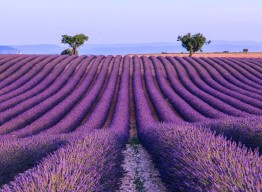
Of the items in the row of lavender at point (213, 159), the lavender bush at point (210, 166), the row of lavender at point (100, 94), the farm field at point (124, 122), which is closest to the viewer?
the lavender bush at point (210, 166)

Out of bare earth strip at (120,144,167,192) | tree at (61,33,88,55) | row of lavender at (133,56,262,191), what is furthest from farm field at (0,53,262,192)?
tree at (61,33,88,55)

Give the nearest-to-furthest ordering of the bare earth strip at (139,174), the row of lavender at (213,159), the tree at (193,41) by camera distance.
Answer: the row of lavender at (213,159)
the bare earth strip at (139,174)
the tree at (193,41)

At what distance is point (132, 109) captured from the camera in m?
23.6

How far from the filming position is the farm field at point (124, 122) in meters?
5.44

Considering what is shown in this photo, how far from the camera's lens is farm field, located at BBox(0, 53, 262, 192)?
5.44 m

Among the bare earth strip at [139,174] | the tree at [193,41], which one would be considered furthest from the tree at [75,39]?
the bare earth strip at [139,174]

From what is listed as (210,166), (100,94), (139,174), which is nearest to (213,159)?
(210,166)

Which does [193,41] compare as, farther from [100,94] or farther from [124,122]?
[124,122]

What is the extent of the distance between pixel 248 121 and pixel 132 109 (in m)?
13.1

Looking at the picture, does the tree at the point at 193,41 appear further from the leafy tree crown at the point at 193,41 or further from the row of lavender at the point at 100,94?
the row of lavender at the point at 100,94

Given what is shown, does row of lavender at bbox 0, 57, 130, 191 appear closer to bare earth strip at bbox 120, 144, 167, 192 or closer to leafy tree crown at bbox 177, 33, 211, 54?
bare earth strip at bbox 120, 144, 167, 192

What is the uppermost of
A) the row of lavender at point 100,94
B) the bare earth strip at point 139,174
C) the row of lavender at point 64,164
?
the row of lavender at point 64,164

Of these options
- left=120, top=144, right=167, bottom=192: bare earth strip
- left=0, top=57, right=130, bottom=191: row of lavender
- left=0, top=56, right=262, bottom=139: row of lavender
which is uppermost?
left=0, top=57, right=130, bottom=191: row of lavender

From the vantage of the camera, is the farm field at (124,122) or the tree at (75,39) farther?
the tree at (75,39)
